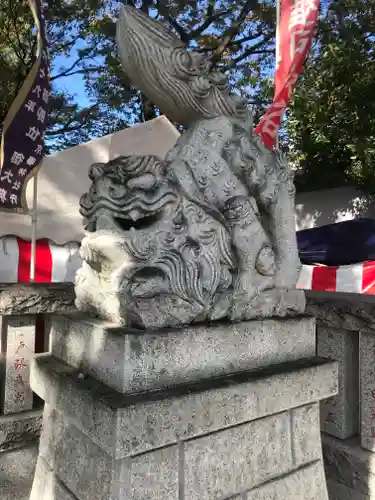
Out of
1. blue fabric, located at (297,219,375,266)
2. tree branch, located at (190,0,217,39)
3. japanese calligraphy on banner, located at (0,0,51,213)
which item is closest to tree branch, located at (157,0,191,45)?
tree branch, located at (190,0,217,39)

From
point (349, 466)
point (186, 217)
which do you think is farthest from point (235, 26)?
point (349, 466)

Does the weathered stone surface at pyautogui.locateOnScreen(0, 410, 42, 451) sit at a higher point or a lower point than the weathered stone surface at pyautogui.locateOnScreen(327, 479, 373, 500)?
higher

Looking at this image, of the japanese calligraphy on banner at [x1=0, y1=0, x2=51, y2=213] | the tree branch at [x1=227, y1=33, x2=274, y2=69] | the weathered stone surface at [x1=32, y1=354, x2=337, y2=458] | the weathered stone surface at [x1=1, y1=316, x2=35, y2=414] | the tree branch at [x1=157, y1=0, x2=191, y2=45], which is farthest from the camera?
the tree branch at [x1=227, y1=33, x2=274, y2=69]

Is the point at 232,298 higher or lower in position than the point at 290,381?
higher

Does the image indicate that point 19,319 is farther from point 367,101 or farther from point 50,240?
point 367,101

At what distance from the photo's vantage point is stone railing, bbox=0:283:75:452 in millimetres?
2053

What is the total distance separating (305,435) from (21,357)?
1.44m

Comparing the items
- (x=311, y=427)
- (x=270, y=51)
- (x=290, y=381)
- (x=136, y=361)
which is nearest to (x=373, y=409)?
(x=311, y=427)

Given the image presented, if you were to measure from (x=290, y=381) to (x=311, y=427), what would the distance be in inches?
13.6

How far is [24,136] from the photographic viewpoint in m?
3.21

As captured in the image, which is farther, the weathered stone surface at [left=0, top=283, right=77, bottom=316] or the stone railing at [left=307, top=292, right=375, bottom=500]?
the stone railing at [left=307, top=292, right=375, bottom=500]

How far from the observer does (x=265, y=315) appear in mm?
1856

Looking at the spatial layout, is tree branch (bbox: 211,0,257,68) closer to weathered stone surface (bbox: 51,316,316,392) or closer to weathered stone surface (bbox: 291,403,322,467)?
weathered stone surface (bbox: 51,316,316,392)

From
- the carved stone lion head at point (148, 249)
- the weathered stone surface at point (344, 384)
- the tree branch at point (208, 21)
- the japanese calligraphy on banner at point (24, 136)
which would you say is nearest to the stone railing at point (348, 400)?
the weathered stone surface at point (344, 384)
